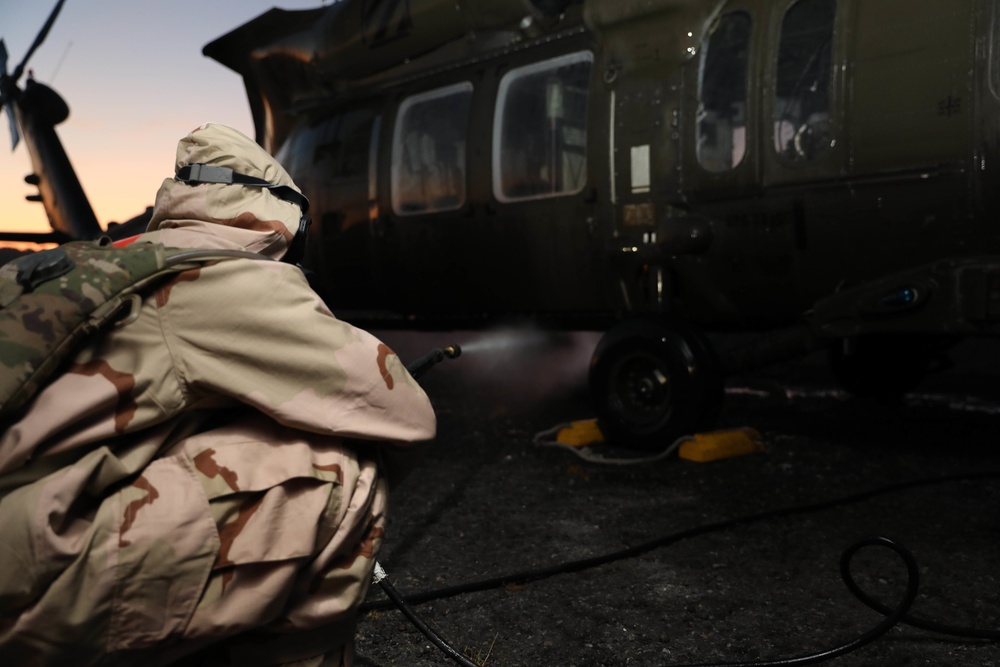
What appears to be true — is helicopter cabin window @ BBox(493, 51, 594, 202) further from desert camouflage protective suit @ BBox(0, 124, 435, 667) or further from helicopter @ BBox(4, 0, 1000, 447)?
desert camouflage protective suit @ BBox(0, 124, 435, 667)

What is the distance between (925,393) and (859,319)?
4.36 m

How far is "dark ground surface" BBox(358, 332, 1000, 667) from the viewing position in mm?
2777

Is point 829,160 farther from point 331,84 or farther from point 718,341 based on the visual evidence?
point 718,341

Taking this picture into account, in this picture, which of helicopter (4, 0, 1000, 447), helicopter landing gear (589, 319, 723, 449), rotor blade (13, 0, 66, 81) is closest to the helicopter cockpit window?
helicopter (4, 0, 1000, 447)

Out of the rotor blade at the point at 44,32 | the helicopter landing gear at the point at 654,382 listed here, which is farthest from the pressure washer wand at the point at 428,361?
the rotor blade at the point at 44,32

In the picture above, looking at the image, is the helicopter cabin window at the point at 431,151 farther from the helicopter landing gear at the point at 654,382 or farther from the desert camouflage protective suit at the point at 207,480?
the desert camouflage protective suit at the point at 207,480

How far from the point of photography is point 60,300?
1312mm

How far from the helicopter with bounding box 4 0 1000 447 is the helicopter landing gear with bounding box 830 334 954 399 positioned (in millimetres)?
19

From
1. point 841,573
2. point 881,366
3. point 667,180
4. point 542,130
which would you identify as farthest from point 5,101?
point 841,573

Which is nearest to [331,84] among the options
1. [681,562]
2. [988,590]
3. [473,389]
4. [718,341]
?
[473,389]

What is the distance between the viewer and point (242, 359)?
145cm

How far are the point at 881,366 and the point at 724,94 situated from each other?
3.17m

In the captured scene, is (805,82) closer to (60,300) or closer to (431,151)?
(431,151)

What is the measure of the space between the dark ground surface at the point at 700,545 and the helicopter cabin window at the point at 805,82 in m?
1.64
